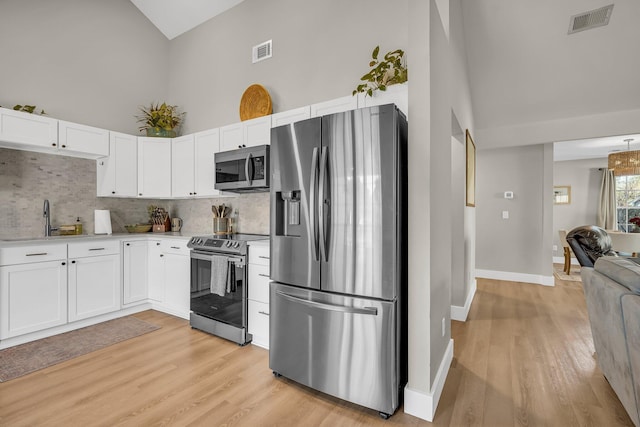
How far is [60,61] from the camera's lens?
3584 millimetres

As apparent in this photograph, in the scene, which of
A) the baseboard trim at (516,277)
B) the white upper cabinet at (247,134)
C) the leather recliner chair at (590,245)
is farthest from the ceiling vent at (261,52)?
the baseboard trim at (516,277)

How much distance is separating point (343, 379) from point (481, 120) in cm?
472

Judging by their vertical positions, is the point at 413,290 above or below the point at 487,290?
Result: above

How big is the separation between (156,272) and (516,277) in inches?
220

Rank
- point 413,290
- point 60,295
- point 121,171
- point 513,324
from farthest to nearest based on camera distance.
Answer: point 121,171, point 513,324, point 60,295, point 413,290

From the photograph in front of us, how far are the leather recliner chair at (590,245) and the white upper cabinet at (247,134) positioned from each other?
130 inches

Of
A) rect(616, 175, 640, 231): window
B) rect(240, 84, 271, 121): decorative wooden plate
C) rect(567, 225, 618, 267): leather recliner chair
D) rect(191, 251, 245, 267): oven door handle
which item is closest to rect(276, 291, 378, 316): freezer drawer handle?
rect(191, 251, 245, 267): oven door handle

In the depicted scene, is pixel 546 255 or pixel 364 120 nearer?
pixel 364 120

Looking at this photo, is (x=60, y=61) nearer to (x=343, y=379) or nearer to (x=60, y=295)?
(x=60, y=295)

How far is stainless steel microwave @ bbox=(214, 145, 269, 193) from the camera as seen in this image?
3.08 m

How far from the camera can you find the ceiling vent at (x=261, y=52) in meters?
3.71

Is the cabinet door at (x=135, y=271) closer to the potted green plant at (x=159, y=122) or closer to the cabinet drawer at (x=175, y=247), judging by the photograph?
the cabinet drawer at (x=175, y=247)

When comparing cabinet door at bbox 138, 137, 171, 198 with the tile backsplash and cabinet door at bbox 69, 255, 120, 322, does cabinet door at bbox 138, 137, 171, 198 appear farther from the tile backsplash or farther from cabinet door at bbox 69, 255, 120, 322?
cabinet door at bbox 69, 255, 120, 322

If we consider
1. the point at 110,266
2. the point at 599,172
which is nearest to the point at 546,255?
the point at 599,172
